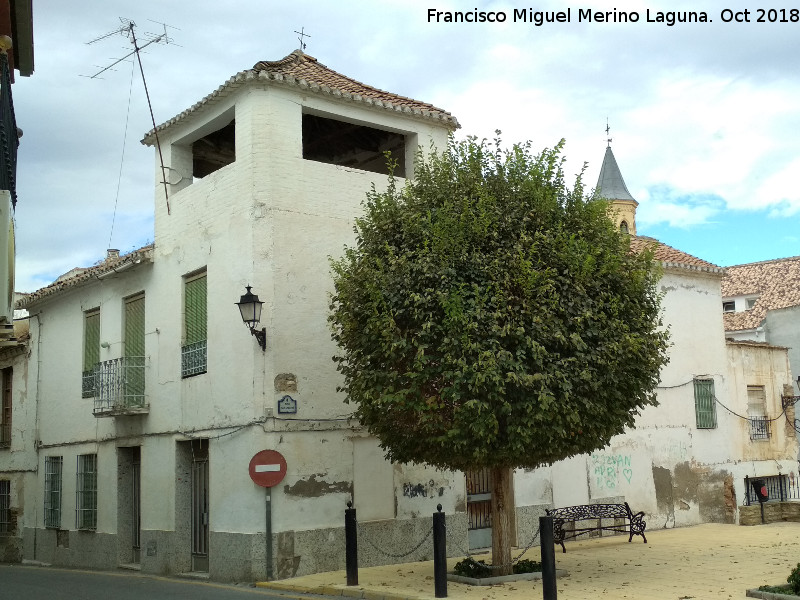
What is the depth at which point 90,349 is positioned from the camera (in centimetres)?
1950

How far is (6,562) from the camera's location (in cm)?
2150

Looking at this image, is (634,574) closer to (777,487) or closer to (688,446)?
(688,446)

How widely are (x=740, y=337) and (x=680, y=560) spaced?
18.6 meters

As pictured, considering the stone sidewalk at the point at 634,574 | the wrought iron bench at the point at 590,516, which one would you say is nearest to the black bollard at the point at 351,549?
the stone sidewalk at the point at 634,574

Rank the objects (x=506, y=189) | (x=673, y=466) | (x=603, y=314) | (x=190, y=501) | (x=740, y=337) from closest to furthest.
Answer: (x=603, y=314) < (x=506, y=189) < (x=190, y=501) < (x=673, y=466) < (x=740, y=337)

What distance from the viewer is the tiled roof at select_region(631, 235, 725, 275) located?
2114cm

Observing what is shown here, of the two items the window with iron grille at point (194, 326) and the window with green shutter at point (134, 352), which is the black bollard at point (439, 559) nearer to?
the window with iron grille at point (194, 326)

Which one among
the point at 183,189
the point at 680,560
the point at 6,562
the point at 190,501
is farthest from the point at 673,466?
the point at 6,562

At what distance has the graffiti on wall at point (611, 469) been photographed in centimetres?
1872

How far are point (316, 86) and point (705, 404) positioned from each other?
472 inches

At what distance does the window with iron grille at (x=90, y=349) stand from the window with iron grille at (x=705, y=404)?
13.2m

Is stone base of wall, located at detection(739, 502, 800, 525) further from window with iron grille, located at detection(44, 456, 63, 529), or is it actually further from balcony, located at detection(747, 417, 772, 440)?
window with iron grille, located at detection(44, 456, 63, 529)

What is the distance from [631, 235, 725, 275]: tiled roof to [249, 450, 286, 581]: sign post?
10.4 m

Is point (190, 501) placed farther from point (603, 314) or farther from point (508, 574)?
point (603, 314)
